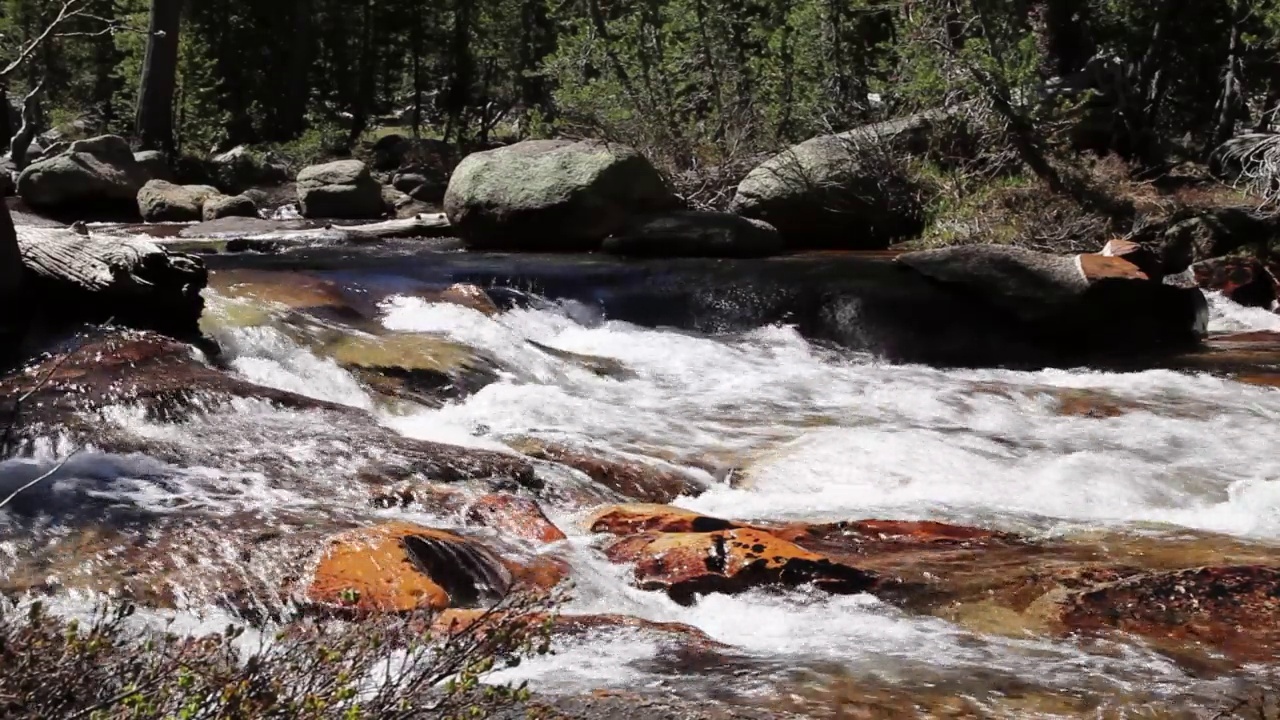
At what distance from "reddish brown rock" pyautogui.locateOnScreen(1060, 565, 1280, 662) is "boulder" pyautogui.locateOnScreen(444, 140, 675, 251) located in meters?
10.2

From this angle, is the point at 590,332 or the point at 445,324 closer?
the point at 445,324

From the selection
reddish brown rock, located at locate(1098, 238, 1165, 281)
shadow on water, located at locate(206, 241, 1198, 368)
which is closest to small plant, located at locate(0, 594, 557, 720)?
shadow on water, located at locate(206, 241, 1198, 368)

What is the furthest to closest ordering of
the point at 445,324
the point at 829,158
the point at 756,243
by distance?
the point at 829,158
the point at 756,243
the point at 445,324

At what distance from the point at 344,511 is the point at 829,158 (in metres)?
11.1

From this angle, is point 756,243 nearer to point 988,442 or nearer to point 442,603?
point 988,442

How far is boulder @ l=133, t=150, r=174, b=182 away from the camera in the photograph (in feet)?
72.1

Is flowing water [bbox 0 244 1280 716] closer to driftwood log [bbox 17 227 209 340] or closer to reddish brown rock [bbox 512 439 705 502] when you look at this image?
reddish brown rock [bbox 512 439 705 502]

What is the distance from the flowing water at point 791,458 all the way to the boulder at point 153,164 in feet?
41.3

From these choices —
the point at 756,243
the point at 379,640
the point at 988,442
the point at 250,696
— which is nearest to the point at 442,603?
the point at 379,640

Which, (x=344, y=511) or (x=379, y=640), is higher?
(x=379, y=640)

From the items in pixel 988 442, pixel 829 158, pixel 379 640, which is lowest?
pixel 988 442

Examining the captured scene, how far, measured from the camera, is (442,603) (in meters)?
4.37

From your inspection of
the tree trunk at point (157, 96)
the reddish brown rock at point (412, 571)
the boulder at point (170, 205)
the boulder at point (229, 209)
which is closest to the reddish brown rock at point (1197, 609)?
the reddish brown rock at point (412, 571)

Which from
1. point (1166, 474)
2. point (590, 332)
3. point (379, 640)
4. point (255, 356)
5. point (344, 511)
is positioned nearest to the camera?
point (379, 640)
